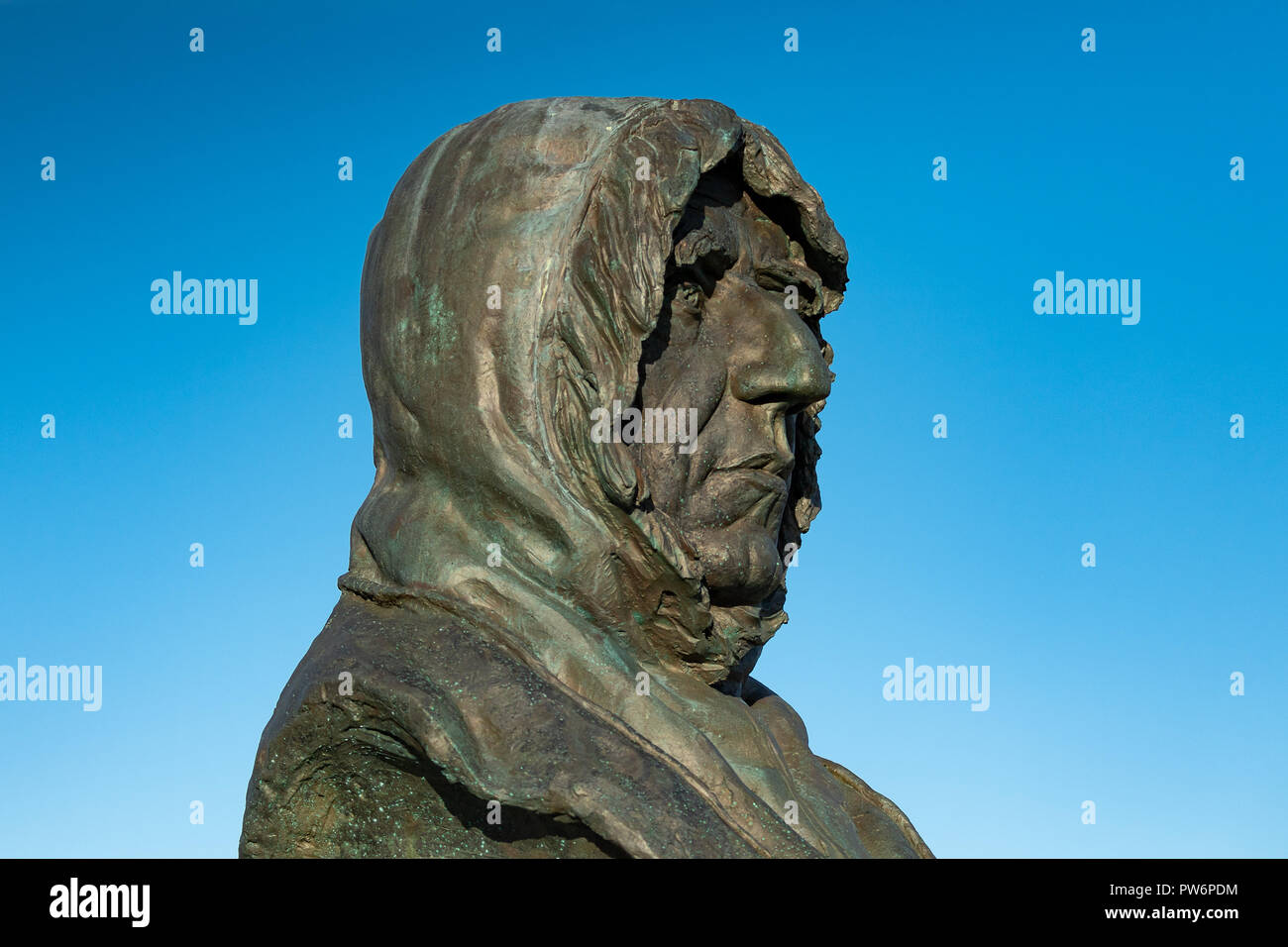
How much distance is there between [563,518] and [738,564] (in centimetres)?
67

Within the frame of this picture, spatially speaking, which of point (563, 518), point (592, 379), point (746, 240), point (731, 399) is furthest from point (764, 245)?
point (563, 518)

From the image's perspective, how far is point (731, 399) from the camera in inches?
236

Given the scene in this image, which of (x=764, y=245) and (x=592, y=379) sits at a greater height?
(x=764, y=245)

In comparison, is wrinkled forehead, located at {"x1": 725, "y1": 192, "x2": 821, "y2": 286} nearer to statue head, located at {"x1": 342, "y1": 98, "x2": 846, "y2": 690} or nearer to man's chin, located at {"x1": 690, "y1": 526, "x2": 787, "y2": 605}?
statue head, located at {"x1": 342, "y1": 98, "x2": 846, "y2": 690}

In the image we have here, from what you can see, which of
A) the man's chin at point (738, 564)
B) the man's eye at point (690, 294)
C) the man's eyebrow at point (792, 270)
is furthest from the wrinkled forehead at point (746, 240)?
the man's chin at point (738, 564)

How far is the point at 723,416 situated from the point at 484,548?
95 cm

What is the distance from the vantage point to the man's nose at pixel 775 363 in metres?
5.97

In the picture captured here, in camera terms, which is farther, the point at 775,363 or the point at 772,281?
the point at 772,281

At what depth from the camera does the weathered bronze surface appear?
17.4 ft

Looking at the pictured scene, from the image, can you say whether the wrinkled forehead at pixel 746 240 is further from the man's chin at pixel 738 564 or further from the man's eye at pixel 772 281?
the man's chin at pixel 738 564

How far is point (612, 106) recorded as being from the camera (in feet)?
19.5

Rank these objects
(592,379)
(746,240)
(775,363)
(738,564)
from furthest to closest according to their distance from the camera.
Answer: (746,240)
(775,363)
(738,564)
(592,379)

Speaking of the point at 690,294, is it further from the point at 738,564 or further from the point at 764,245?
the point at 738,564

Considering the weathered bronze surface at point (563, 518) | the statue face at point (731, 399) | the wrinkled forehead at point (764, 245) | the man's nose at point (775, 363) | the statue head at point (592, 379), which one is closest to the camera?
the weathered bronze surface at point (563, 518)
